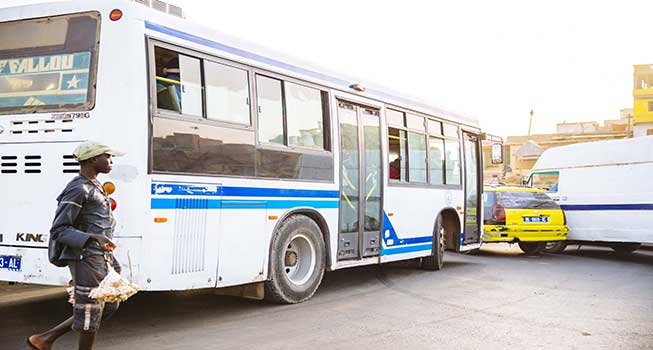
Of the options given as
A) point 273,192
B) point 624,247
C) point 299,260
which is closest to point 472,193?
point 624,247

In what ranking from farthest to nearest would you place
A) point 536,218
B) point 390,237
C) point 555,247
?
point 555,247, point 536,218, point 390,237

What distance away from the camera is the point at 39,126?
6598 mm

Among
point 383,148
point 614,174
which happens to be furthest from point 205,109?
point 614,174

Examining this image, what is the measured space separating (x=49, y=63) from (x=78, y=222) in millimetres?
2410

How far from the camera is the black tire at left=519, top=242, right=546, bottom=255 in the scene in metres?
16.7

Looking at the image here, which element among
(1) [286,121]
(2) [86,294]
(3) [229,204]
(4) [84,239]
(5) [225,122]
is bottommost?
(2) [86,294]

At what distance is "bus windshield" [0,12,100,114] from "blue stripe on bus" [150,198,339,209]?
3.78ft

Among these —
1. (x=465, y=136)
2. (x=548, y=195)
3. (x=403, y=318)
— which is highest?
(x=465, y=136)

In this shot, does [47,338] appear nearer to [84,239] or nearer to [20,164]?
[84,239]

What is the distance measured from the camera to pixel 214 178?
715 centimetres

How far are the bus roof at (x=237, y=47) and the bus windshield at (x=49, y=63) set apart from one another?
0.45ft

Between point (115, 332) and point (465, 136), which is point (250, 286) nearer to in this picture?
point (115, 332)

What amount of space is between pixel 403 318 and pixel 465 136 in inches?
260

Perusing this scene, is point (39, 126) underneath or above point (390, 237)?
above
